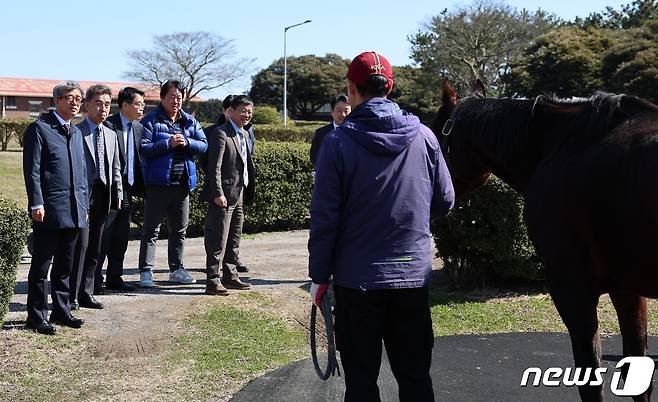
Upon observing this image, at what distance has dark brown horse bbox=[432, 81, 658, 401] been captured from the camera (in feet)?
11.6

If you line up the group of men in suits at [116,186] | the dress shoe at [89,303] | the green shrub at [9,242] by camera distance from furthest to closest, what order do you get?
the dress shoe at [89,303]
the group of men in suits at [116,186]
the green shrub at [9,242]

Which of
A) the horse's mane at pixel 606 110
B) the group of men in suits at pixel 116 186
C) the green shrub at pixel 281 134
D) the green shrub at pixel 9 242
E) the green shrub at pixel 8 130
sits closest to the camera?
the horse's mane at pixel 606 110

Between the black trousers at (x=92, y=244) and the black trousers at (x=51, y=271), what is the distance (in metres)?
0.44

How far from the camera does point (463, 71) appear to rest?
52.6 metres

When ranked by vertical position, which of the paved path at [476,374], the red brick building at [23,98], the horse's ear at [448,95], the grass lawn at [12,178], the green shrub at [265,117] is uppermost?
the red brick building at [23,98]

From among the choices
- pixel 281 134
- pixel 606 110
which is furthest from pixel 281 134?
pixel 606 110

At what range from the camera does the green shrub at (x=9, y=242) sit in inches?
211

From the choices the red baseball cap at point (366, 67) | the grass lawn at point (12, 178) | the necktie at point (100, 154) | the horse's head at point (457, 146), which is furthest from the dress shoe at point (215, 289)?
the grass lawn at point (12, 178)

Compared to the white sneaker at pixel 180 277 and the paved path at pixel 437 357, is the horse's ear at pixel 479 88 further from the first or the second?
the white sneaker at pixel 180 277

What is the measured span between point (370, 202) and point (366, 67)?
1.96 feet

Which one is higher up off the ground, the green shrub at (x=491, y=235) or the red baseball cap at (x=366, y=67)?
the red baseball cap at (x=366, y=67)

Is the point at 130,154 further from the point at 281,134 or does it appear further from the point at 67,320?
the point at 281,134

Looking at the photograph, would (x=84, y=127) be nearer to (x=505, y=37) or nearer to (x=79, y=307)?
(x=79, y=307)

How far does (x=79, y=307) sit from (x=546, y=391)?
14.0 feet
